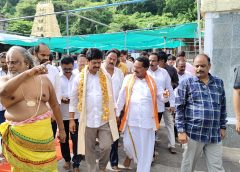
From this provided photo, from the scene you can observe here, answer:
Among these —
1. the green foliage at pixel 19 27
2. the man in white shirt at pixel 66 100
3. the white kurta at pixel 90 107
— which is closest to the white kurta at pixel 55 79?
the man in white shirt at pixel 66 100

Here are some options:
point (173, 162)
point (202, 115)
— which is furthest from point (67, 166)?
point (202, 115)

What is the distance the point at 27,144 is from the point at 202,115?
6.47 ft

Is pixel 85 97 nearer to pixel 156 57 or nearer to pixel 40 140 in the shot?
pixel 40 140

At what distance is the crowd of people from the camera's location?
3020mm

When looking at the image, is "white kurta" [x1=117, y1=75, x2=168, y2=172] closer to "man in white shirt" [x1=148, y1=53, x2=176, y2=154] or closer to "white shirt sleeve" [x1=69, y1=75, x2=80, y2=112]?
"white shirt sleeve" [x1=69, y1=75, x2=80, y2=112]

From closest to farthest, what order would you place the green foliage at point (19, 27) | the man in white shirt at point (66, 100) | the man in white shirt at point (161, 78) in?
the man in white shirt at point (66, 100) → the man in white shirt at point (161, 78) → the green foliage at point (19, 27)

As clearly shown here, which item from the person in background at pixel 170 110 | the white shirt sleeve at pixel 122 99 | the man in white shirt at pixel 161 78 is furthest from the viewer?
the person in background at pixel 170 110

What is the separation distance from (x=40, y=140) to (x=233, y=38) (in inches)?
161

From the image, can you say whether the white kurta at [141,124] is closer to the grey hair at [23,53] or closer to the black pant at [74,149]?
the black pant at [74,149]

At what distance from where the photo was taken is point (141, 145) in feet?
14.2

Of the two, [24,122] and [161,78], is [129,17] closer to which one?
[161,78]

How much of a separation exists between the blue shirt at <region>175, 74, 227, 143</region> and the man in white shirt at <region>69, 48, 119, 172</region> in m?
1.09

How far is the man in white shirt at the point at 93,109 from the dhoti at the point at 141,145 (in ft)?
0.81

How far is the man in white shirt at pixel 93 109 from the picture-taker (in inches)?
167
